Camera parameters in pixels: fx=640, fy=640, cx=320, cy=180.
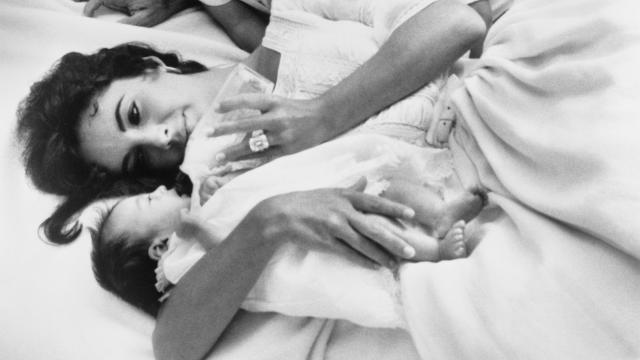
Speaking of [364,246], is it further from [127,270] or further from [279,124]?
[127,270]

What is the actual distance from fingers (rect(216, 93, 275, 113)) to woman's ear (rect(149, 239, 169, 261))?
8.4 inches

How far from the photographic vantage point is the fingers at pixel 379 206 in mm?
785

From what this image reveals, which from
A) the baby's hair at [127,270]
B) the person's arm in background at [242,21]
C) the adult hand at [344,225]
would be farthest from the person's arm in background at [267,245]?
the person's arm in background at [242,21]

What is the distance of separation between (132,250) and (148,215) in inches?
2.4

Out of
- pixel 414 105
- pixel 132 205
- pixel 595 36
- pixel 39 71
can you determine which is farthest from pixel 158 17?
pixel 595 36

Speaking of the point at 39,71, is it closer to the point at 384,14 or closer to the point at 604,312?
the point at 384,14

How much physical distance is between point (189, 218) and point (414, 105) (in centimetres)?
36

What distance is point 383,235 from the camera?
761 mm

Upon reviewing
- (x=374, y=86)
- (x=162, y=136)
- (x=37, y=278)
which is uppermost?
(x=374, y=86)

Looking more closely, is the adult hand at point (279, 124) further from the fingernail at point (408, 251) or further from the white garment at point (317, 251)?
the fingernail at point (408, 251)

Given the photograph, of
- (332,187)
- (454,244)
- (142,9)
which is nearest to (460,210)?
(454,244)

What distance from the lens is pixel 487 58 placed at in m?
0.89

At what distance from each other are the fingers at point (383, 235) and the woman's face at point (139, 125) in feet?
1.23

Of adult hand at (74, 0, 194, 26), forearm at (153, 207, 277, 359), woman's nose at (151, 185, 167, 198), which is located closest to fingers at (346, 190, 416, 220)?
forearm at (153, 207, 277, 359)
